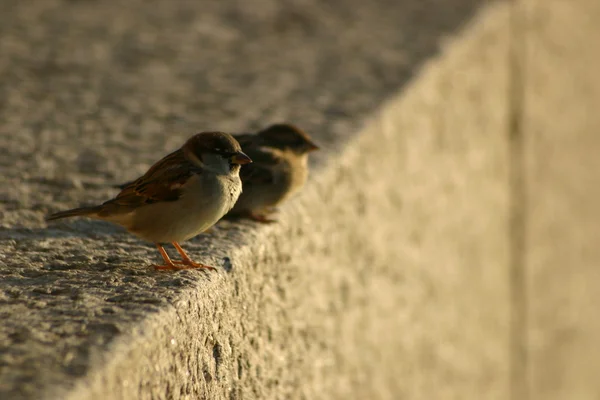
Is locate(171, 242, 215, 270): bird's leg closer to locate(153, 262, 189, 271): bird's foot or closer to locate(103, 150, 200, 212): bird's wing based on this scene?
locate(153, 262, 189, 271): bird's foot

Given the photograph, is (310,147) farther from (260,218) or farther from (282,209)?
(260,218)

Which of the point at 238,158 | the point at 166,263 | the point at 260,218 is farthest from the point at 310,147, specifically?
the point at 166,263

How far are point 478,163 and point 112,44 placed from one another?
2523 mm

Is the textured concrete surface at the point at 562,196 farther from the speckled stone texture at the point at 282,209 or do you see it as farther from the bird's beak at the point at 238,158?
the bird's beak at the point at 238,158

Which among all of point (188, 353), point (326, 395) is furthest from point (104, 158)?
point (188, 353)

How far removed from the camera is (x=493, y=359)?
661 centimetres

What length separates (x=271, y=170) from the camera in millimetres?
3889

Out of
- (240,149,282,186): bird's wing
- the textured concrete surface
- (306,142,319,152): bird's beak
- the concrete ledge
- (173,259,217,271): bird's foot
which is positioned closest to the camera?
the concrete ledge

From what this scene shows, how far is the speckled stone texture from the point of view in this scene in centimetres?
266

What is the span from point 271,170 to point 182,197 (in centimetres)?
85

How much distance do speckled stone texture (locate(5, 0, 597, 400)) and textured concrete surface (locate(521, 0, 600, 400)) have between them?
0.08 m

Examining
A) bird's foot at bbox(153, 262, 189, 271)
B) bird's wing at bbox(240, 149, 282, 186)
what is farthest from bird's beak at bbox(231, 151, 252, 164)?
bird's wing at bbox(240, 149, 282, 186)

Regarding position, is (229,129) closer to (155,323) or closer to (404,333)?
(404,333)

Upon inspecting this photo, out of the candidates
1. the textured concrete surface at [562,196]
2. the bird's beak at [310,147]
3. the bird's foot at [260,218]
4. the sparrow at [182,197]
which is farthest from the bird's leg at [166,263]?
the textured concrete surface at [562,196]
